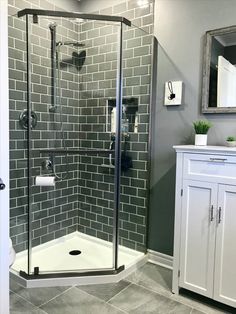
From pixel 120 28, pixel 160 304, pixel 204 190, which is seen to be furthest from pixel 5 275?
pixel 120 28

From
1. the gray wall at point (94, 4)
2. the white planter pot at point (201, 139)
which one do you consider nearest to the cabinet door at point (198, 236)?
the white planter pot at point (201, 139)

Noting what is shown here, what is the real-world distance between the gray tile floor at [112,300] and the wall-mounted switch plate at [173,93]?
1497 mm

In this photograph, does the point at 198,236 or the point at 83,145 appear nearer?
the point at 198,236

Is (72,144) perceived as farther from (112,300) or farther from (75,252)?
(112,300)

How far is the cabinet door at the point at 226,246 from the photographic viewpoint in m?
1.78

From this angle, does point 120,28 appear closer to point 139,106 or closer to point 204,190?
point 139,106

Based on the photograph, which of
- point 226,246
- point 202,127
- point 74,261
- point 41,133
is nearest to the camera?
point 226,246

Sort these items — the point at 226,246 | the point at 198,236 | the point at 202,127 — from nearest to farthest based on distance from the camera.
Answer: the point at 226,246, the point at 198,236, the point at 202,127

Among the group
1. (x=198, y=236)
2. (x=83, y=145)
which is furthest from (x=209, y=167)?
(x=83, y=145)

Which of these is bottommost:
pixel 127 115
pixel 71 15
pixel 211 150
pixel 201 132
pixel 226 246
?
pixel 226 246

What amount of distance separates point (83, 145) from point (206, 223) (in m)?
1.47

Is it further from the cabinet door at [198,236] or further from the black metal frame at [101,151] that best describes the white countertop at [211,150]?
the black metal frame at [101,151]

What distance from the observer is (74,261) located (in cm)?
244

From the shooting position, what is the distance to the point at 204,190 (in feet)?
6.21
